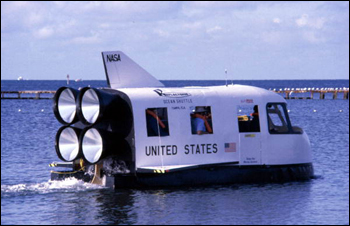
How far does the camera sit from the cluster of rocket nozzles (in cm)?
1783

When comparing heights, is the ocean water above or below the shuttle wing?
below

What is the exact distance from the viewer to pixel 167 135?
18641 mm

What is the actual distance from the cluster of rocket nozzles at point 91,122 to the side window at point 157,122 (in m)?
0.54

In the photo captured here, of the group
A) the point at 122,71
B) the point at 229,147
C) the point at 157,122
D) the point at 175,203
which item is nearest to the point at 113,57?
the point at 122,71

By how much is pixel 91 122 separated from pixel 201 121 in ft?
9.88

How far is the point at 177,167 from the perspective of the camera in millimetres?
18156

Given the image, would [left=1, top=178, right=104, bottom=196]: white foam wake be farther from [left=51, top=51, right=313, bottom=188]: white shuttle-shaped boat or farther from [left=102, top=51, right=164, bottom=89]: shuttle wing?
[left=102, top=51, right=164, bottom=89]: shuttle wing

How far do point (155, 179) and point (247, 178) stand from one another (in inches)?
106

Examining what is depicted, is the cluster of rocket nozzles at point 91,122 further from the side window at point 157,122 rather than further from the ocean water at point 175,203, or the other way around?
the ocean water at point 175,203

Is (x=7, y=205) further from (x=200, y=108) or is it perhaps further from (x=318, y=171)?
(x=318, y=171)

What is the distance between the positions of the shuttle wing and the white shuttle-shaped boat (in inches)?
1.1

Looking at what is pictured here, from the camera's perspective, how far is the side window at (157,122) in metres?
18.4

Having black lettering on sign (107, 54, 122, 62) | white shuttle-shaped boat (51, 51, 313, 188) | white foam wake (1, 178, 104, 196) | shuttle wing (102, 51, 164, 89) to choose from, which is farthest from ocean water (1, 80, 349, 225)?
black lettering on sign (107, 54, 122, 62)

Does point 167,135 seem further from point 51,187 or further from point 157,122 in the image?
point 51,187
